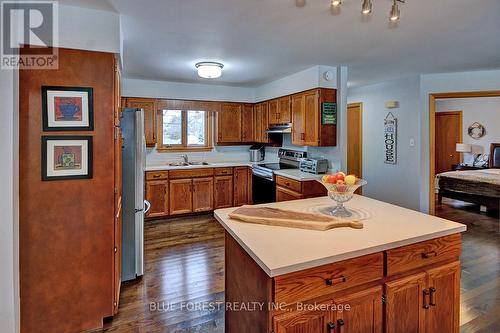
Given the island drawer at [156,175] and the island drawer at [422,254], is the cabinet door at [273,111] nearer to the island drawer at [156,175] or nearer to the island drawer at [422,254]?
the island drawer at [156,175]

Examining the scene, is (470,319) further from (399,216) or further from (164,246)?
(164,246)

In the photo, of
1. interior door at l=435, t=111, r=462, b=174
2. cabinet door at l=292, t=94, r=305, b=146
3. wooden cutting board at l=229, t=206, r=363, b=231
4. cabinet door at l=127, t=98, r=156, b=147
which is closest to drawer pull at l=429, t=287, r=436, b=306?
wooden cutting board at l=229, t=206, r=363, b=231

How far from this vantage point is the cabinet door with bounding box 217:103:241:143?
5227 mm

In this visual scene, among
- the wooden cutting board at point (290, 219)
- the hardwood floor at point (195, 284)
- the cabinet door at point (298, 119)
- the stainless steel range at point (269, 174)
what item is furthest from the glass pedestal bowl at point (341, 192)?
the stainless steel range at point (269, 174)

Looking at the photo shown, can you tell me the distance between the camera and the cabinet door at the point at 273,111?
470 cm

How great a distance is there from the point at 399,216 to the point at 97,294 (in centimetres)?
214

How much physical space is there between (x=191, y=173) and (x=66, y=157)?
2817 mm

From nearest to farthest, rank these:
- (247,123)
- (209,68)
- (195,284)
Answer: (195,284) → (209,68) → (247,123)

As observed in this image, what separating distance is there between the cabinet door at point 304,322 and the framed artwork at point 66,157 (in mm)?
1566

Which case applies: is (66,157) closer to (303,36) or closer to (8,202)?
(8,202)

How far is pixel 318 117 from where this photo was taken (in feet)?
12.3

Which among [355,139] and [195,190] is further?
[355,139]

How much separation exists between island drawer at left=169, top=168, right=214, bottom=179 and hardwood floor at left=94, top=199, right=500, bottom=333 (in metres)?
0.85

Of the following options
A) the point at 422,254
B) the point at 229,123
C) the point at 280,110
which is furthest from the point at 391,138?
the point at 422,254
